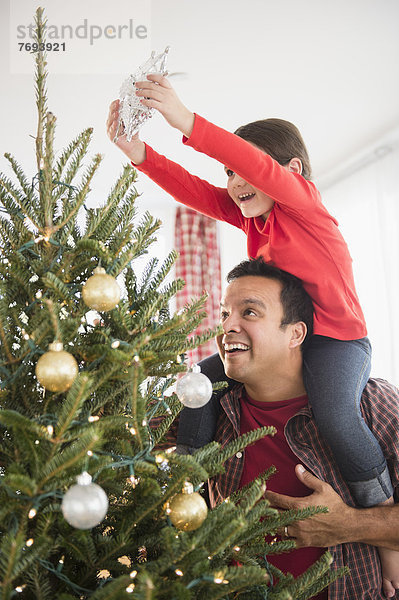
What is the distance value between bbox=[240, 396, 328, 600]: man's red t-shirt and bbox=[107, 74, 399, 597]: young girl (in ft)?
0.37

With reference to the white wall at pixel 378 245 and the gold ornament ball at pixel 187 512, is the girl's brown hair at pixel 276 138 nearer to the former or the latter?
the gold ornament ball at pixel 187 512

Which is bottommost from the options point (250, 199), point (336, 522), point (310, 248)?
point (336, 522)

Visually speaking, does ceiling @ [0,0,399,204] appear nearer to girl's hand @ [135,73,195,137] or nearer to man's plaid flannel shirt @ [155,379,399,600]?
girl's hand @ [135,73,195,137]

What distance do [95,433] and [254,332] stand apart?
2.99ft

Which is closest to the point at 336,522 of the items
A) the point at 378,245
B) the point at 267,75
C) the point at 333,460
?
the point at 333,460

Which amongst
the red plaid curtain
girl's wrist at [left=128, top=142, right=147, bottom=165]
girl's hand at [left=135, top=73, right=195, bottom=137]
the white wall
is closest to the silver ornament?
girl's hand at [left=135, top=73, right=195, bottom=137]

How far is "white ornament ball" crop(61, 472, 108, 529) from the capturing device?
666mm

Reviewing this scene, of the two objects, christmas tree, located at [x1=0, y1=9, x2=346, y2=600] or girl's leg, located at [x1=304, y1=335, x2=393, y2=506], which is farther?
girl's leg, located at [x1=304, y1=335, x2=393, y2=506]

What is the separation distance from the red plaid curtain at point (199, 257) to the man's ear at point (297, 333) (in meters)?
4.30

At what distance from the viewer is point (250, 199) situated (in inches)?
69.2

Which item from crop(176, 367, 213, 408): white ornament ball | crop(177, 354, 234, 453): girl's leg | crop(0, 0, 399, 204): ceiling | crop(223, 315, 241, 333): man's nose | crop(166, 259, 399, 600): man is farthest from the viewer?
crop(0, 0, 399, 204): ceiling

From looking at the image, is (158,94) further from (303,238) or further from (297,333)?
(297,333)

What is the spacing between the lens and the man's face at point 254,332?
1510 mm

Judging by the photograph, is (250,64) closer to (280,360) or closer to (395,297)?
(395,297)
